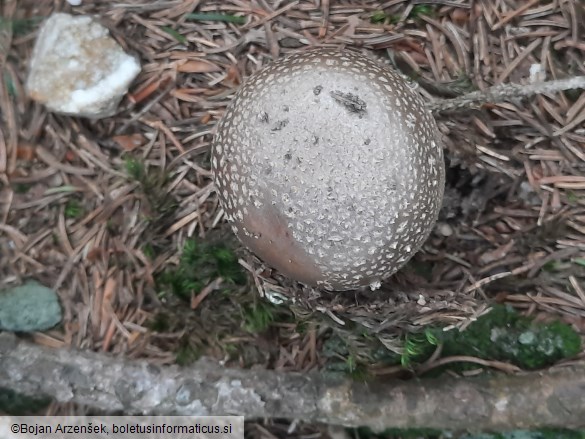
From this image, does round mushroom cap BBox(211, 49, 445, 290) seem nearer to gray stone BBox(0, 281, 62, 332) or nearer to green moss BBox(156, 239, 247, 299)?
green moss BBox(156, 239, 247, 299)

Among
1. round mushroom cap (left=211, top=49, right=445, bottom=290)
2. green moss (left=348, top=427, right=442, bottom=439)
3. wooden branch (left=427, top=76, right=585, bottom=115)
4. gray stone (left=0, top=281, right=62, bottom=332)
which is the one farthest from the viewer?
gray stone (left=0, top=281, right=62, bottom=332)

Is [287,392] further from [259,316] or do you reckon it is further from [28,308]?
[28,308]

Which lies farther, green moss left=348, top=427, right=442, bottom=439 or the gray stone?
the gray stone

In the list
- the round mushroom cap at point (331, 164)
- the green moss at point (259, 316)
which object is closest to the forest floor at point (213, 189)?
the green moss at point (259, 316)

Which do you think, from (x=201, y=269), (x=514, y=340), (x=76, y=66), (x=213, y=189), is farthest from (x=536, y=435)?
(x=76, y=66)

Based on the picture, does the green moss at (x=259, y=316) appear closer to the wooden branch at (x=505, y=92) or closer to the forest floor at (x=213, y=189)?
the forest floor at (x=213, y=189)

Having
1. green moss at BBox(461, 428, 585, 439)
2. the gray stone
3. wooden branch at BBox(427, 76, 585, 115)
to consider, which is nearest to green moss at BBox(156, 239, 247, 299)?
the gray stone
